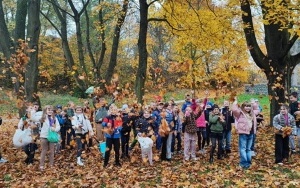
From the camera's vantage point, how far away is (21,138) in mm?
10273

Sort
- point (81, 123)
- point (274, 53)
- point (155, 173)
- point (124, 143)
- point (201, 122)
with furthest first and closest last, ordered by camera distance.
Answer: point (274, 53)
point (201, 122)
point (124, 143)
point (81, 123)
point (155, 173)

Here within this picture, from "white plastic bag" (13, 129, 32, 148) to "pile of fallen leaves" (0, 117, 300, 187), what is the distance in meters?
0.68

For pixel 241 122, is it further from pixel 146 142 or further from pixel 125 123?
pixel 125 123

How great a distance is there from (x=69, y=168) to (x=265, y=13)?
28.5 feet

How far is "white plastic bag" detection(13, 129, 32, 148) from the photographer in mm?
10273

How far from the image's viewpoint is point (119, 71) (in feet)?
118

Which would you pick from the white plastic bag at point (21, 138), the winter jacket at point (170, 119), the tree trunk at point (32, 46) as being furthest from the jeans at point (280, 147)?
the tree trunk at point (32, 46)

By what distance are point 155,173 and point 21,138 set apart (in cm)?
397

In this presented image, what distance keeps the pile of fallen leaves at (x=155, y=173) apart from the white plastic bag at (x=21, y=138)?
0.68m

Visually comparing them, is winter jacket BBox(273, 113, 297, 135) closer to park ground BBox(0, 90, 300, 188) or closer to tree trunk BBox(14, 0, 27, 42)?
park ground BBox(0, 90, 300, 188)

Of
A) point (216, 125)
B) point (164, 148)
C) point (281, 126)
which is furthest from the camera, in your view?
point (164, 148)

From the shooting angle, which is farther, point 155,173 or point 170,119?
point 170,119

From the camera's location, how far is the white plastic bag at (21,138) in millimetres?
10273

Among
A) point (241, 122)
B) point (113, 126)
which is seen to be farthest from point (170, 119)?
point (241, 122)
